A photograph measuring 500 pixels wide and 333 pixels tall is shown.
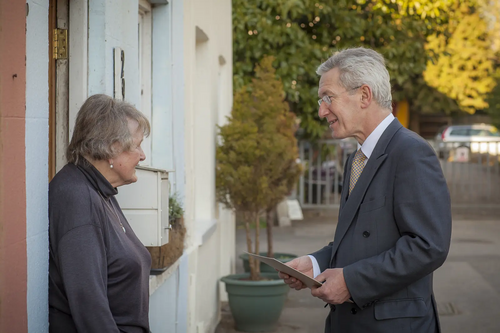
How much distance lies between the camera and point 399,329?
2766mm

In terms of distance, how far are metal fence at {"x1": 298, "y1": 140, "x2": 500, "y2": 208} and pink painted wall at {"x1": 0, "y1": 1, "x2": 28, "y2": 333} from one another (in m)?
14.6

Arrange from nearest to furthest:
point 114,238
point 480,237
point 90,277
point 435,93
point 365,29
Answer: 1. point 90,277
2. point 114,238
3. point 480,237
4. point 365,29
5. point 435,93

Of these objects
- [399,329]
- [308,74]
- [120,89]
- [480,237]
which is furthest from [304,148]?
[399,329]

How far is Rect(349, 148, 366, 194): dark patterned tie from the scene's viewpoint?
304cm

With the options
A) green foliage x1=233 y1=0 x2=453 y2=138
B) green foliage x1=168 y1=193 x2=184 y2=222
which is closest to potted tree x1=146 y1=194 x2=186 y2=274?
green foliage x1=168 y1=193 x2=184 y2=222

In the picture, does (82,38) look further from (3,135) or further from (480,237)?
(480,237)

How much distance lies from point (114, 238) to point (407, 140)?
1.19 meters

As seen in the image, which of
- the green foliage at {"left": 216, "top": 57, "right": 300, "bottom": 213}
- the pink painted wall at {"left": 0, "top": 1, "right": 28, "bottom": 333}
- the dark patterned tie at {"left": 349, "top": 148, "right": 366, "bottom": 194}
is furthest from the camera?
the green foliage at {"left": 216, "top": 57, "right": 300, "bottom": 213}

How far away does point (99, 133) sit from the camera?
111 inches

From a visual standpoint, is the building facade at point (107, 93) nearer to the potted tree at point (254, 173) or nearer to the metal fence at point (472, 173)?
the potted tree at point (254, 173)

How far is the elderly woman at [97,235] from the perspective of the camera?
251cm

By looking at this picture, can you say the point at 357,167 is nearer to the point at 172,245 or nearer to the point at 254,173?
the point at 172,245

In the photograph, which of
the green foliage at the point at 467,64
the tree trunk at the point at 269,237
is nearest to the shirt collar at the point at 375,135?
the tree trunk at the point at 269,237

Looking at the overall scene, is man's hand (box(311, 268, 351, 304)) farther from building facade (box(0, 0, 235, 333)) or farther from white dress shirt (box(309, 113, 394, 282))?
building facade (box(0, 0, 235, 333))
